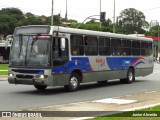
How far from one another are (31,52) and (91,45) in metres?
3.97

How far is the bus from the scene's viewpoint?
1745 centimetres

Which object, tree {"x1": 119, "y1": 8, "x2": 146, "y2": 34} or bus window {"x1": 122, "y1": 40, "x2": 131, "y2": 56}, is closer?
bus window {"x1": 122, "y1": 40, "x2": 131, "y2": 56}

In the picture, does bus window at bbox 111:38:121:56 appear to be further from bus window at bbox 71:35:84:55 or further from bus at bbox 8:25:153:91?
bus window at bbox 71:35:84:55

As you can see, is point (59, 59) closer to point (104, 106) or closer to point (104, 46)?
point (104, 46)

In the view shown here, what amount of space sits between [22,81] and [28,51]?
4.15 feet

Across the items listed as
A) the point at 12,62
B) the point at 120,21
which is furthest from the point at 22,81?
the point at 120,21

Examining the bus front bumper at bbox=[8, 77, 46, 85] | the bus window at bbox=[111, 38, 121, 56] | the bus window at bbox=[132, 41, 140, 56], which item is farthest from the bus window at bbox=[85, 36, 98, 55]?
the bus window at bbox=[132, 41, 140, 56]

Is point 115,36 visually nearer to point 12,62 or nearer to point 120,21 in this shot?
point 12,62

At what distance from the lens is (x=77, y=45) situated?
19.4 meters

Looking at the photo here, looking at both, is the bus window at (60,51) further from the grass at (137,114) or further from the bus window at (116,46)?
the grass at (137,114)

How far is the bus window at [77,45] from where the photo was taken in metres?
19.0

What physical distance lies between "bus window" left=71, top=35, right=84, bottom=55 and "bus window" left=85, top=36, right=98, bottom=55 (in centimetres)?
51

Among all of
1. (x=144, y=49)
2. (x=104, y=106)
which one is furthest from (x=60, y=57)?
(x=144, y=49)

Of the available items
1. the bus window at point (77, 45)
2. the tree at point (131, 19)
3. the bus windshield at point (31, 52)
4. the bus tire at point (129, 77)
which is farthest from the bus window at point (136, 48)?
the tree at point (131, 19)
